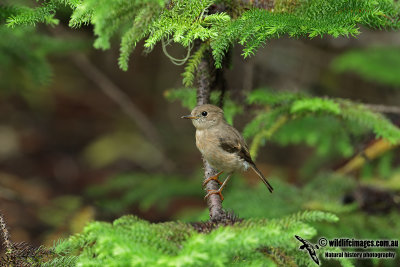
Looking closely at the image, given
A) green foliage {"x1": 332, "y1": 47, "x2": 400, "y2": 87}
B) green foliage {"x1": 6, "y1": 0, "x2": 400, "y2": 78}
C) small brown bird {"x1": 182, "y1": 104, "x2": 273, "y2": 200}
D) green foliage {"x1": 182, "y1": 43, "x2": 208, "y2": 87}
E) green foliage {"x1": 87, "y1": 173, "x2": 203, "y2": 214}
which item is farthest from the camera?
green foliage {"x1": 332, "y1": 47, "x2": 400, "y2": 87}

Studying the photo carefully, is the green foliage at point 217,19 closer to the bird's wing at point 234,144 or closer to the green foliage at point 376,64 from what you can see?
the bird's wing at point 234,144

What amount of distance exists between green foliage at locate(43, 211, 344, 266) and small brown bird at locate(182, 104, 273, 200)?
1.40m

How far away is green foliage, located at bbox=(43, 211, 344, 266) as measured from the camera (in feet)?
5.81

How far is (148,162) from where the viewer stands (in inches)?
320

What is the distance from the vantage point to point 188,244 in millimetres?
1829

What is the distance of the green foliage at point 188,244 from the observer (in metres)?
1.77

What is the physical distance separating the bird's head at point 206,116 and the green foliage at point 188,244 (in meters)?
1.25

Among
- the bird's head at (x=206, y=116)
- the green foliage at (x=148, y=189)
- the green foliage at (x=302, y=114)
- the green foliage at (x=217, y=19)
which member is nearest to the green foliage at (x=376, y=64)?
the green foliage at (x=302, y=114)

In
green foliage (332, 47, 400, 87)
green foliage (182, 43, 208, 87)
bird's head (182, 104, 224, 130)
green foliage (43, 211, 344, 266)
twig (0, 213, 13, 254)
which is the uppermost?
green foliage (332, 47, 400, 87)

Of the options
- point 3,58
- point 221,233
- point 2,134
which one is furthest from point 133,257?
point 2,134

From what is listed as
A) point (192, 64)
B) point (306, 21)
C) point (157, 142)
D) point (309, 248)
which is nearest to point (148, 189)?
point (157, 142)

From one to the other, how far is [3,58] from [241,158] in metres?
2.57

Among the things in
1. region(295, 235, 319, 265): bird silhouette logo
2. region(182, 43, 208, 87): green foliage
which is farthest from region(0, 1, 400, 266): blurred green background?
region(295, 235, 319, 265): bird silhouette logo

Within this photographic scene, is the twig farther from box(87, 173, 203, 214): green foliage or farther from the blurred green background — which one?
box(87, 173, 203, 214): green foliage
